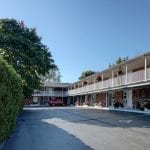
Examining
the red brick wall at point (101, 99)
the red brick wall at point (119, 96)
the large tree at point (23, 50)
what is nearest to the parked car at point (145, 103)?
the red brick wall at point (119, 96)

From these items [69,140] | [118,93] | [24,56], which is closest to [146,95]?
[118,93]

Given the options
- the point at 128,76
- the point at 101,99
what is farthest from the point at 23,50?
the point at 101,99

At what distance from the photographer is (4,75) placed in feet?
33.2

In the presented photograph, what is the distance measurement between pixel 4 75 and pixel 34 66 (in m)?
23.2

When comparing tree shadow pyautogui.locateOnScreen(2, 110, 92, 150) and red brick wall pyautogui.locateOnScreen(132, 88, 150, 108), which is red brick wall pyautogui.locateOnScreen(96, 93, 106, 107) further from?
tree shadow pyautogui.locateOnScreen(2, 110, 92, 150)

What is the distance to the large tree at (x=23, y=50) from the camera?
3147cm

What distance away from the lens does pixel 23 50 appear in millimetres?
32844

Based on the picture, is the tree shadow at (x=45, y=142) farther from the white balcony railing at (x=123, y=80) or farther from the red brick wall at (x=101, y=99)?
the red brick wall at (x=101, y=99)

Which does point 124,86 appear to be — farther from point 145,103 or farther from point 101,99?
point 101,99

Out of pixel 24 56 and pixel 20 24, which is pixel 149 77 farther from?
pixel 20 24

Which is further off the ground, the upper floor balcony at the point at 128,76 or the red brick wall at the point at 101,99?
the upper floor balcony at the point at 128,76

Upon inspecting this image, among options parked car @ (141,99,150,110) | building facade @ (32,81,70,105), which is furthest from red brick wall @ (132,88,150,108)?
building facade @ (32,81,70,105)

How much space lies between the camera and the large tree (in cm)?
3147

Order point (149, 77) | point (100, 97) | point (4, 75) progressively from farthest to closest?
1. point (100, 97)
2. point (149, 77)
3. point (4, 75)
